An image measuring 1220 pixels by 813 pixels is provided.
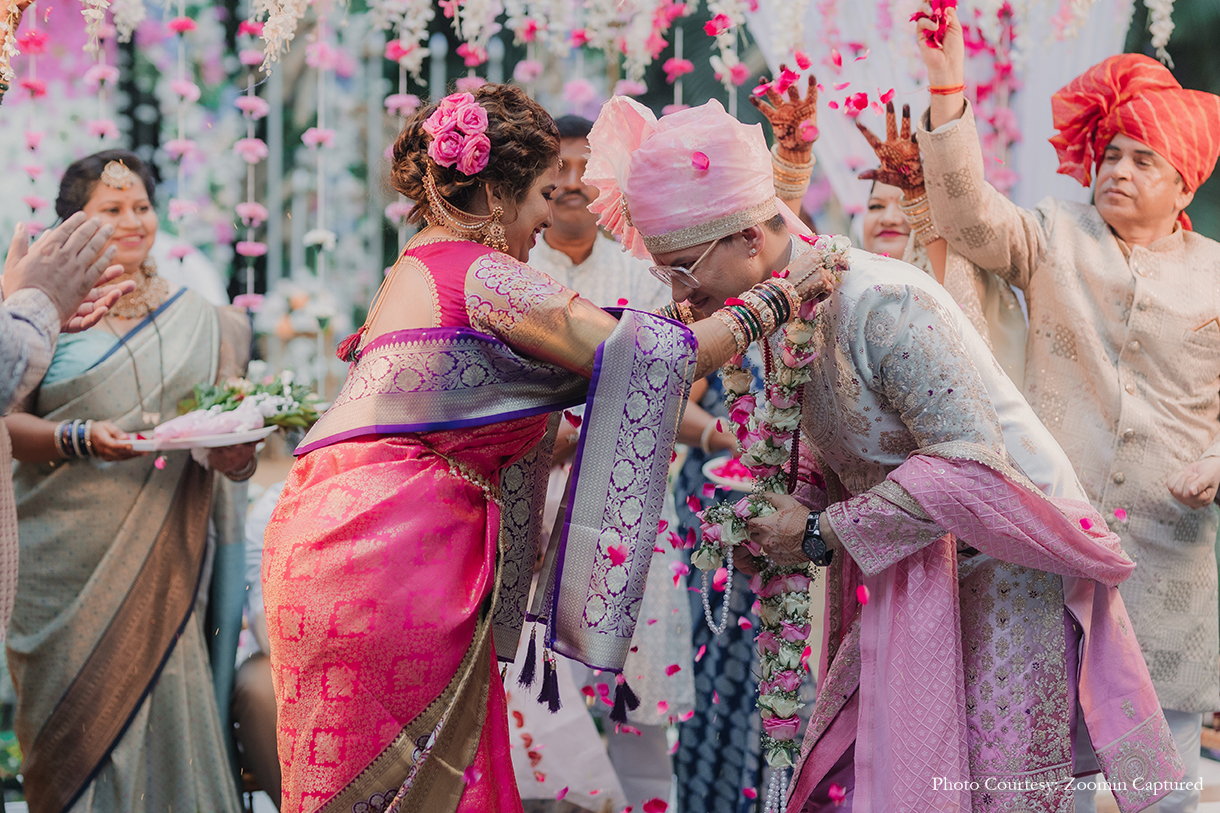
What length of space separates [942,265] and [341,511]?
201 centimetres

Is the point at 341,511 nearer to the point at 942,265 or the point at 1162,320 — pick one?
the point at 942,265

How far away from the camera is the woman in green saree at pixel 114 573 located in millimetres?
3006

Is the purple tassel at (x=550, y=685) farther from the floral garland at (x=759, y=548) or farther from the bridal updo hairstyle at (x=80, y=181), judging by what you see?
the bridal updo hairstyle at (x=80, y=181)

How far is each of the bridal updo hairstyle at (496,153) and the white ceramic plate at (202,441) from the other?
121 centimetres

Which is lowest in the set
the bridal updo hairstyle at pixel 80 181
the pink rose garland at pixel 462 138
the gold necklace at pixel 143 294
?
the gold necklace at pixel 143 294

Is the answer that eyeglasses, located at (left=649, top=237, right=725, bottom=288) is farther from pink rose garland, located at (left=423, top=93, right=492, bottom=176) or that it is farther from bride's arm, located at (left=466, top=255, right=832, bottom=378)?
pink rose garland, located at (left=423, top=93, right=492, bottom=176)

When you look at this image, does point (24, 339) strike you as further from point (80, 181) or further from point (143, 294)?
point (80, 181)

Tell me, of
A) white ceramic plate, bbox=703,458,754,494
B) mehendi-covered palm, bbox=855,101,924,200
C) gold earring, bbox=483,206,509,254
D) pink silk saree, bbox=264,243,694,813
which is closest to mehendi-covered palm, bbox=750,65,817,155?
mehendi-covered palm, bbox=855,101,924,200

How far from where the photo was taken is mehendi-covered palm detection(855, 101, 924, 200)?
2.93 metres

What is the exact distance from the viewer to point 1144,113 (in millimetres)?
2691

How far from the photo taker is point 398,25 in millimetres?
3727

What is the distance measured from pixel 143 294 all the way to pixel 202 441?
696mm

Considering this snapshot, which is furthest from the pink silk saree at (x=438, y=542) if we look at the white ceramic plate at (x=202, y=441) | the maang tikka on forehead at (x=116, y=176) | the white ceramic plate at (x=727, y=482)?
the maang tikka on forehead at (x=116, y=176)

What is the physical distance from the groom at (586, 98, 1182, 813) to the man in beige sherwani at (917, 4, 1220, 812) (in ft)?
3.44
